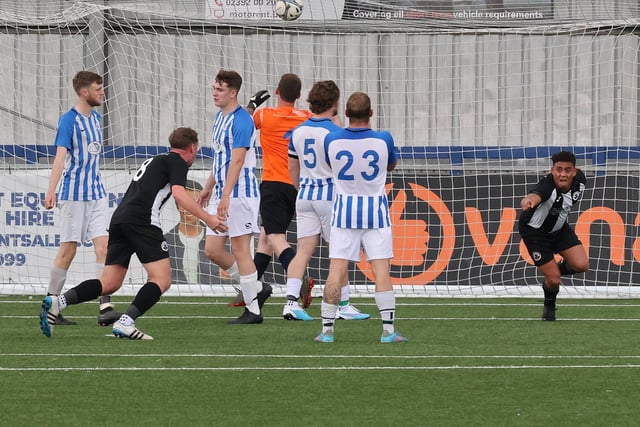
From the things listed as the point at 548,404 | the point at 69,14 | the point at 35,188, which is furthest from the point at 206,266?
the point at 548,404

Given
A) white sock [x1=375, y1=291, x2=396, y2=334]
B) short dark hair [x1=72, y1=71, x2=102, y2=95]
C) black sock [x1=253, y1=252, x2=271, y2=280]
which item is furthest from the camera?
black sock [x1=253, y1=252, x2=271, y2=280]

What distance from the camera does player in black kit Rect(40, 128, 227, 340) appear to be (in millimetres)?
8852

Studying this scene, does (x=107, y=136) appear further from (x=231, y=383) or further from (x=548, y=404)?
(x=548, y=404)

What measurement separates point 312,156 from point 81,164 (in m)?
1.92

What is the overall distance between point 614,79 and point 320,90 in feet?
29.5

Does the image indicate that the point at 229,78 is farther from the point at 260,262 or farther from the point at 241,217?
the point at 260,262

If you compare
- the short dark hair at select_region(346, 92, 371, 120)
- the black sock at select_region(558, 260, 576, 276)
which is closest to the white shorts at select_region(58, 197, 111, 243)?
the short dark hair at select_region(346, 92, 371, 120)

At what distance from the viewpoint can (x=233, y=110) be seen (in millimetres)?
10094

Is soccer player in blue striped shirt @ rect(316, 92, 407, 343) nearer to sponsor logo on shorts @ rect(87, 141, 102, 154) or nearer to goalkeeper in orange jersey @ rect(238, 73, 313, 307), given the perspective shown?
goalkeeper in orange jersey @ rect(238, 73, 313, 307)

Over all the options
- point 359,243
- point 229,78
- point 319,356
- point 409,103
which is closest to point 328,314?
point 359,243

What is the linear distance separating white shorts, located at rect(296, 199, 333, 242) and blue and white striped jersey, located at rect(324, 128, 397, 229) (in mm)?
1475

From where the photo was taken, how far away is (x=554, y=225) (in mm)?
10852

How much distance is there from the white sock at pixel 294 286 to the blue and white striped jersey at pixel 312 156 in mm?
656

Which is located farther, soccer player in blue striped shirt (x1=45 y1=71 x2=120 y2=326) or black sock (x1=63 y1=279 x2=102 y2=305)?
soccer player in blue striped shirt (x1=45 y1=71 x2=120 y2=326)
